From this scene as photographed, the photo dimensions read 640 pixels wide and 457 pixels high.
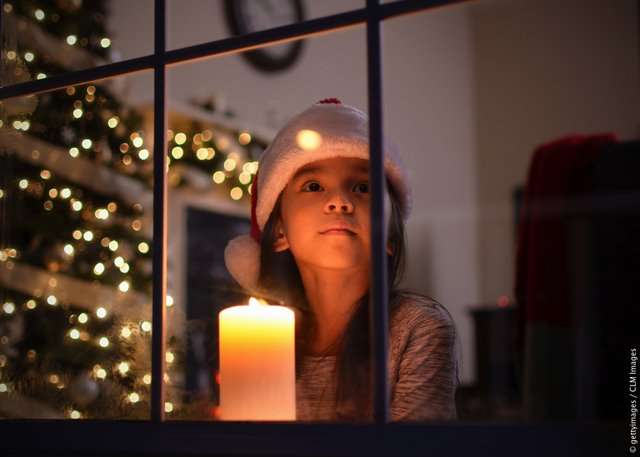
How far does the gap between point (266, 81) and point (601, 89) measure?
94.5 inches

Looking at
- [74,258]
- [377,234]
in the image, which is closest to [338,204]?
[377,234]

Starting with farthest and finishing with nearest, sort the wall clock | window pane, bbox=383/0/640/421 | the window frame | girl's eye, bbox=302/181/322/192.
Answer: window pane, bbox=383/0/640/421 < the wall clock < girl's eye, bbox=302/181/322/192 < the window frame

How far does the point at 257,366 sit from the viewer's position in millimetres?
702

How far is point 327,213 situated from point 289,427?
1.07 ft

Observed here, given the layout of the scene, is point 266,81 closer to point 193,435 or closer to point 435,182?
point 435,182

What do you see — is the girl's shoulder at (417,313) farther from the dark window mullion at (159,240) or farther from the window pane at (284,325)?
the dark window mullion at (159,240)

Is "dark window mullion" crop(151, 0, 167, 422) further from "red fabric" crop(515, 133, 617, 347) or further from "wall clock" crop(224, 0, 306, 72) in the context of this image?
"wall clock" crop(224, 0, 306, 72)

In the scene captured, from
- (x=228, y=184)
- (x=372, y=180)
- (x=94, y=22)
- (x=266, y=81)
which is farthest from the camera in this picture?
(x=266, y=81)

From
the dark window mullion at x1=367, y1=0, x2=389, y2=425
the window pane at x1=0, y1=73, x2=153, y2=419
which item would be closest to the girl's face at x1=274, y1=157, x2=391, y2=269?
the dark window mullion at x1=367, y1=0, x2=389, y2=425

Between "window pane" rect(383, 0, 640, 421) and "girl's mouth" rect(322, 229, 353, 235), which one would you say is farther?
"window pane" rect(383, 0, 640, 421)

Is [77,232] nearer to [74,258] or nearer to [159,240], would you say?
[74,258]

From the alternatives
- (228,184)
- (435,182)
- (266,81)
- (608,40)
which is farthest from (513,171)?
(228,184)

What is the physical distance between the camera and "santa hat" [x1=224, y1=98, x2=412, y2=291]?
0.85 metres

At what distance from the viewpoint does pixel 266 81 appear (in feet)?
11.1
